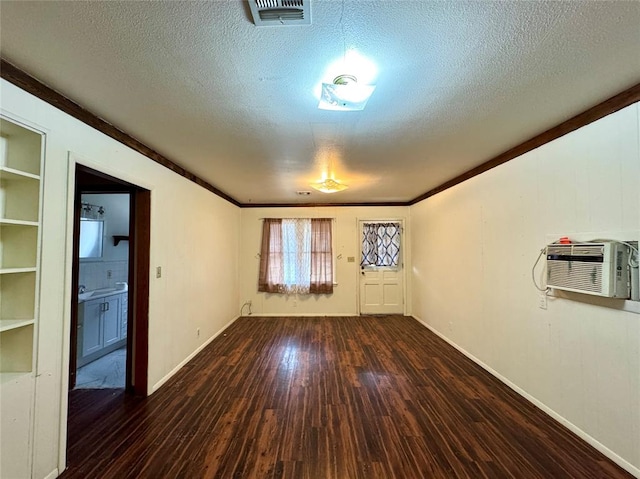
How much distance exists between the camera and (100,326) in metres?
3.47

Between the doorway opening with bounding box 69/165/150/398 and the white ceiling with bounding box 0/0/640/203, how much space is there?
30.0 inches

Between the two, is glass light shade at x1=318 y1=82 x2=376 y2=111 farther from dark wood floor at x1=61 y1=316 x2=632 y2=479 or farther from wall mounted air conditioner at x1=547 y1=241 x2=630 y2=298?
dark wood floor at x1=61 y1=316 x2=632 y2=479

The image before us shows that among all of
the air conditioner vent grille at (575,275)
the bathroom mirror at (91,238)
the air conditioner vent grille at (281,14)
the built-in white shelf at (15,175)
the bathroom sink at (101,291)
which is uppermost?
the air conditioner vent grille at (281,14)

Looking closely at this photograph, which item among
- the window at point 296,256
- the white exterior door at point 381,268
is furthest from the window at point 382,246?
the window at point 296,256

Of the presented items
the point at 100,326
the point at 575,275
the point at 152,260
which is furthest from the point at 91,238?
the point at 575,275

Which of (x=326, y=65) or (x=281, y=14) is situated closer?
(x=281, y=14)

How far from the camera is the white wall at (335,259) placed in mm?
5621

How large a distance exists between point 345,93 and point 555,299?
2.28 meters

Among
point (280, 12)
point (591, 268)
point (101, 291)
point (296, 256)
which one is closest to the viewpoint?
point (280, 12)

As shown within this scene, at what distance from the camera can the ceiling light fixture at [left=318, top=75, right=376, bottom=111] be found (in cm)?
152

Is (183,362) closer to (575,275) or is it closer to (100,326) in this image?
(100,326)

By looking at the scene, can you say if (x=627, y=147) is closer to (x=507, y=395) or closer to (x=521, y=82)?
(x=521, y=82)

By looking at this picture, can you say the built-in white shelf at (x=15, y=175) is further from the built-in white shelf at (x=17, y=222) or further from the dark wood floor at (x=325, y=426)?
the dark wood floor at (x=325, y=426)

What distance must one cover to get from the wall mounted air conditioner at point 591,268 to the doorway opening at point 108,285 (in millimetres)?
3511
